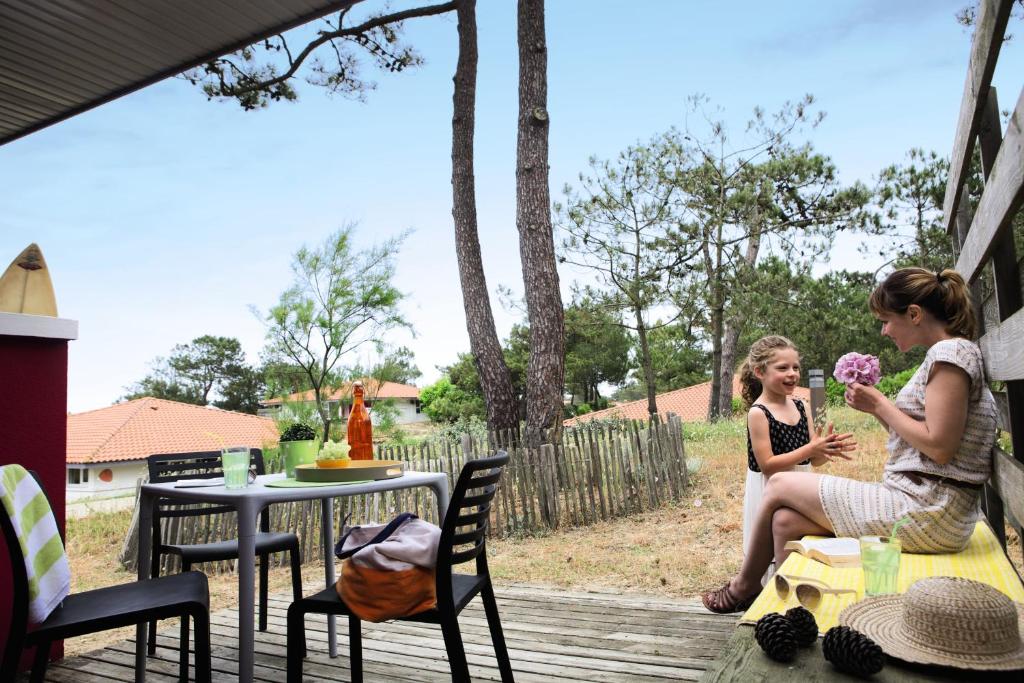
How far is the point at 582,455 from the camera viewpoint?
6.73 m

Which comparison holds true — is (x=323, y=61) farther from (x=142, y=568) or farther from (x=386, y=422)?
(x=142, y=568)

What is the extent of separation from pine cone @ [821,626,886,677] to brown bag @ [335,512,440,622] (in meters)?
1.18

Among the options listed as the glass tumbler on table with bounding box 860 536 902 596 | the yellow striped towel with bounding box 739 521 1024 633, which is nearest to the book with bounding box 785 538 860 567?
the yellow striped towel with bounding box 739 521 1024 633

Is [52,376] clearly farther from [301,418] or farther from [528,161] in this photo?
[301,418]

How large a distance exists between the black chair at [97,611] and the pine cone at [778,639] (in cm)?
149

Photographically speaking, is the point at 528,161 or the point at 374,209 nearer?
the point at 528,161

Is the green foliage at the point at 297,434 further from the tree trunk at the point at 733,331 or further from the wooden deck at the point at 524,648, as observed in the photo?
the tree trunk at the point at 733,331

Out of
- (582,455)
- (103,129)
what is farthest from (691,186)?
(103,129)

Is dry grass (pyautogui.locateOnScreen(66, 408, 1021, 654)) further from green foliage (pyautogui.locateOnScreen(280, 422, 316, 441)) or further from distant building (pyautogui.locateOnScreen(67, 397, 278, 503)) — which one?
distant building (pyautogui.locateOnScreen(67, 397, 278, 503))

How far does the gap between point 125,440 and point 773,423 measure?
2954cm

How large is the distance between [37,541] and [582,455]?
5.05 meters

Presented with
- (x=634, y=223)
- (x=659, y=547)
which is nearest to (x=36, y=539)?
(x=659, y=547)

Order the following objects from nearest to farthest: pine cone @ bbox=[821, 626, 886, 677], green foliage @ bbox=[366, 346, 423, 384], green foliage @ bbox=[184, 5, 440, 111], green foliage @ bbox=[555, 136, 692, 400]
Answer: pine cone @ bbox=[821, 626, 886, 677] < green foliage @ bbox=[184, 5, 440, 111] < green foliage @ bbox=[555, 136, 692, 400] < green foliage @ bbox=[366, 346, 423, 384]

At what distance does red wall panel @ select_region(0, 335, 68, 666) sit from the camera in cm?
315
